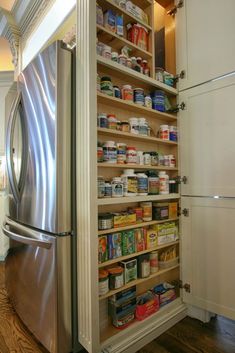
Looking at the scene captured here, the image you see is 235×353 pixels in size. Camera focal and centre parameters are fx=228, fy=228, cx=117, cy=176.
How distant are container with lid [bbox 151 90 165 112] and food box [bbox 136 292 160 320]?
127 cm

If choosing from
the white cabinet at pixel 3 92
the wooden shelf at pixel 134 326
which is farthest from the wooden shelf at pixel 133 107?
the white cabinet at pixel 3 92

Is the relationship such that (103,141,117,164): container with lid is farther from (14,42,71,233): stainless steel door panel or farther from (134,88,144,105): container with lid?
(134,88,144,105): container with lid

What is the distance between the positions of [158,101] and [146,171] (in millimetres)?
497

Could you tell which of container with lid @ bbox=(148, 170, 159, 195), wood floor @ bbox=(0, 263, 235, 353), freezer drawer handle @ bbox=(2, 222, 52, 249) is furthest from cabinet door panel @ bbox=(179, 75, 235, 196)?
freezer drawer handle @ bbox=(2, 222, 52, 249)

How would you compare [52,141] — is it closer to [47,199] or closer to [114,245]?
[47,199]

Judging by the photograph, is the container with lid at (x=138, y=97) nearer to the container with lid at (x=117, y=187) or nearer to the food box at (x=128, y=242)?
the container with lid at (x=117, y=187)

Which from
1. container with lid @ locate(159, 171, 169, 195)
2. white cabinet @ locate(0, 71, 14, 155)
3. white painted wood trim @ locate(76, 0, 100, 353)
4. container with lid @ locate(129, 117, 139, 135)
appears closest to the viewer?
white painted wood trim @ locate(76, 0, 100, 353)

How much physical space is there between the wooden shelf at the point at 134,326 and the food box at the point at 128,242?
43 cm

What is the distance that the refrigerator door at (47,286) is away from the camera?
45.3 inches

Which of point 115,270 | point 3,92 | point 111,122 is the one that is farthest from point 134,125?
point 3,92

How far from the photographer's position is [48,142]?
122 cm

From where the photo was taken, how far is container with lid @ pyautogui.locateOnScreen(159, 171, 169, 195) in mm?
1564

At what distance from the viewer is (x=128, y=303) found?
1373mm

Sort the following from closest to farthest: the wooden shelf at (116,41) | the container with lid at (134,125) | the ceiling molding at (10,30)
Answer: the wooden shelf at (116,41), the container with lid at (134,125), the ceiling molding at (10,30)
